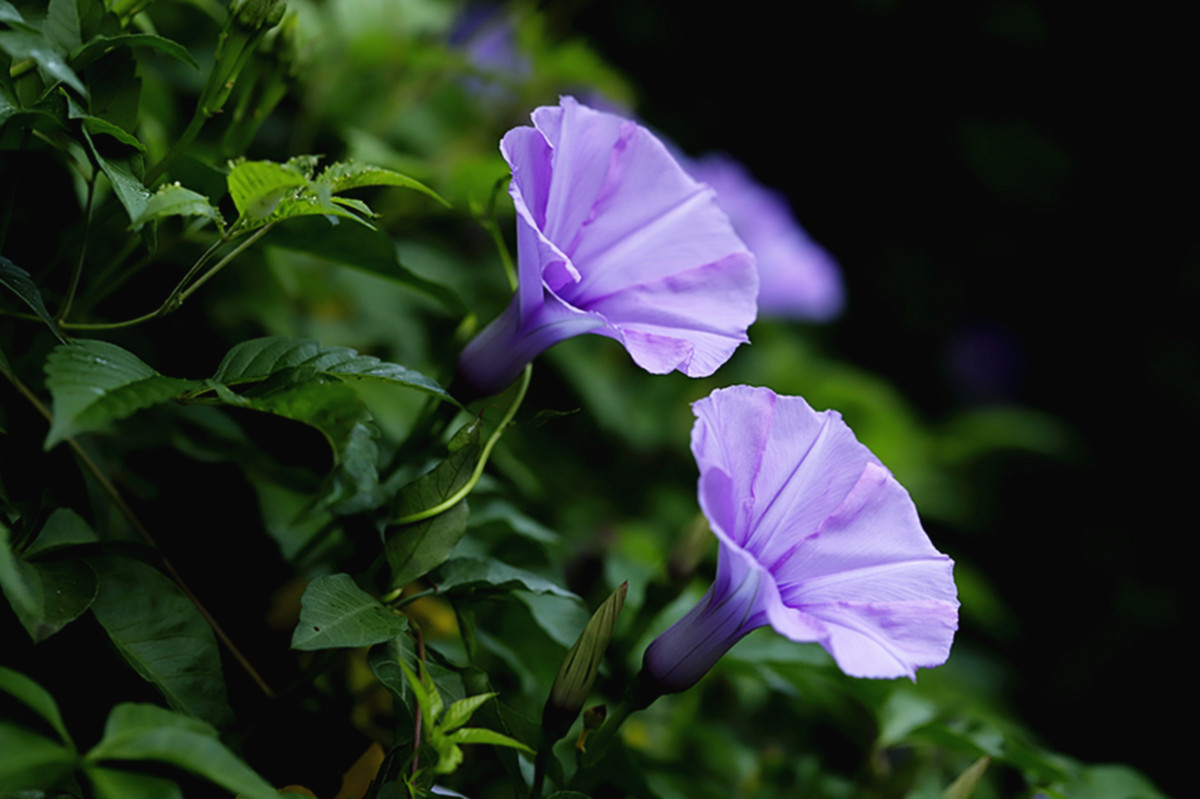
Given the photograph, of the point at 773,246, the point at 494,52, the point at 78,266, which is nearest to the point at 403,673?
the point at 78,266

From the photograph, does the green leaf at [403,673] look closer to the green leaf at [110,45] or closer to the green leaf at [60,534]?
the green leaf at [60,534]

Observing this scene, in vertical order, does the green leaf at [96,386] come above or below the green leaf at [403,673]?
Result: above

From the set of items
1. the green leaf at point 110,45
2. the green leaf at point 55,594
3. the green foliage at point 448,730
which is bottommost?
the green foliage at point 448,730

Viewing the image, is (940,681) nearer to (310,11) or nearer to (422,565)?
(422,565)

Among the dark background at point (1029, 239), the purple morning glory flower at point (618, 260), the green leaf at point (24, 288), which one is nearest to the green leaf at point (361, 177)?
the purple morning glory flower at point (618, 260)

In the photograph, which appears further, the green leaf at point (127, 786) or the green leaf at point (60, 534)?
the green leaf at point (60, 534)

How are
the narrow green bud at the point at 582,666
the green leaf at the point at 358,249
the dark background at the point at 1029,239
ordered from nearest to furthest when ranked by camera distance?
the narrow green bud at the point at 582,666 < the green leaf at the point at 358,249 < the dark background at the point at 1029,239

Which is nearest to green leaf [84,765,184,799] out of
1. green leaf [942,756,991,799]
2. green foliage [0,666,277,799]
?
green foliage [0,666,277,799]

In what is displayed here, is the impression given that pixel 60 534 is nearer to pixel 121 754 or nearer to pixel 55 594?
pixel 55 594

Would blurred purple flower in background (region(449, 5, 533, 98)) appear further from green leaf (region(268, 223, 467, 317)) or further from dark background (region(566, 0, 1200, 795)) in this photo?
dark background (region(566, 0, 1200, 795))
